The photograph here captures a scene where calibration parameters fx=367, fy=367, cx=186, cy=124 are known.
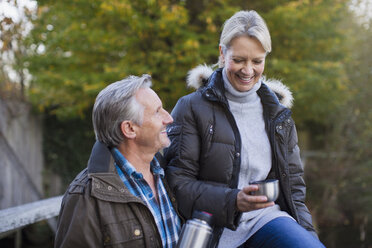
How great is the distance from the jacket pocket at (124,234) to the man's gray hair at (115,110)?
41 centimetres

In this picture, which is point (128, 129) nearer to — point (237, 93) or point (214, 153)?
point (214, 153)

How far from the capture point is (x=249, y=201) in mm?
1635

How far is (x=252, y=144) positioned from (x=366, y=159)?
645 centimetres

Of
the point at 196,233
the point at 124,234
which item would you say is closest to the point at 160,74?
the point at 124,234

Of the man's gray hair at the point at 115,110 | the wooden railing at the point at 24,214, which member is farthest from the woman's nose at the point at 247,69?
the wooden railing at the point at 24,214

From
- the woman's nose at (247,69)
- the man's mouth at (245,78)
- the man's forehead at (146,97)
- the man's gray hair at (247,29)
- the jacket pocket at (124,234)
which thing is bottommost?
the jacket pocket at (124,234)

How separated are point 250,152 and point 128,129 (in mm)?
685

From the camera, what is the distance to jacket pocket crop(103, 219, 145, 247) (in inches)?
63.7

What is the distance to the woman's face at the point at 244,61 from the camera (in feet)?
6.43

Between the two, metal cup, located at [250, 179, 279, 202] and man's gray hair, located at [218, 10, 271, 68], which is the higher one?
man's gray hair, located at [218, 10, 271, 68]

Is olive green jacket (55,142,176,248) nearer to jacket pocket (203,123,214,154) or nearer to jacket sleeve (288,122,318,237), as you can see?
jacket pocket (203,123,214,154)

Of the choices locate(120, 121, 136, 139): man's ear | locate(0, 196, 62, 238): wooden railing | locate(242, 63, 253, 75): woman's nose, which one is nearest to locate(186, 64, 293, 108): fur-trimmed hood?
locate(242, 63, 253, 75): woman's nose

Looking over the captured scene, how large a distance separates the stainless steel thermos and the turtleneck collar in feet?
2.56

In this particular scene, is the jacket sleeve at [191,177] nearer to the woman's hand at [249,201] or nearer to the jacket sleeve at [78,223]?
the woman's hand at [249,201]
